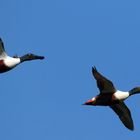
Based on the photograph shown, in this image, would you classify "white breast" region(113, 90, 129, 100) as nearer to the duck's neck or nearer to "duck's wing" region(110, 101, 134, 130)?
the duck's neck

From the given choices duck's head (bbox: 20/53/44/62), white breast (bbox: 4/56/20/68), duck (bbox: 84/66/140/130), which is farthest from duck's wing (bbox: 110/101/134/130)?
white breast (bbox: 4/56/20/68)

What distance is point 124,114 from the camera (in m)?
A: 44.2

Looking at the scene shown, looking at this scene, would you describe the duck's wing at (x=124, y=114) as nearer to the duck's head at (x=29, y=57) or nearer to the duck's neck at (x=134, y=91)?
the duck's neck at (x=134, y=91)

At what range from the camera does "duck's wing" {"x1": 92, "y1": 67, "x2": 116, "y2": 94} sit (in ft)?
138

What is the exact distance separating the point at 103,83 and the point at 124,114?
100 inches

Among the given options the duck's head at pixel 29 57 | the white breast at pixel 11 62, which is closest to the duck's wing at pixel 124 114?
the duck's head at pixel 29 57

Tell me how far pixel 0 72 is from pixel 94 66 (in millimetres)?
4061

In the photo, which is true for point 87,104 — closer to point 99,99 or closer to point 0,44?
point 99,99

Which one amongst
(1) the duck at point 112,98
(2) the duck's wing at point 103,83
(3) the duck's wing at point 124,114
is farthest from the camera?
(3) the duck's wing at point 124,114

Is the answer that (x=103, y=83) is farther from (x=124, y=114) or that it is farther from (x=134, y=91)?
(x=124, y=114)

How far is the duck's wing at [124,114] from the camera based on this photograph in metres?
44.0

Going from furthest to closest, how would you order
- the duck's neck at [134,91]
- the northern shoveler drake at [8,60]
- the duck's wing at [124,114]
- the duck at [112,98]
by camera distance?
the duck's wing at [124,114] → the duck's neck at [134,91] → the northern shoveler drake at [8,60] → the duck at [112,98]

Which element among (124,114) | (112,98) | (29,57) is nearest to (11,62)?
(29,57)

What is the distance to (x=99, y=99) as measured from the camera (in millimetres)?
43219
